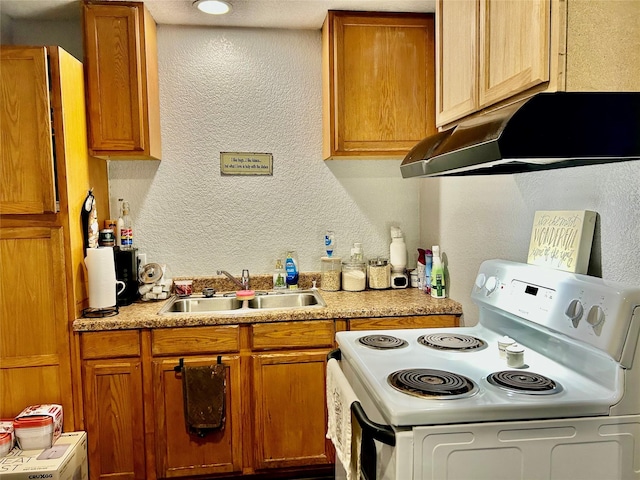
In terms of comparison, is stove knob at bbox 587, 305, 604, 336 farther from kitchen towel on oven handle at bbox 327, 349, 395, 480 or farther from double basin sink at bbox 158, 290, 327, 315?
double basin sink at bbox 158, 290, 327, 315

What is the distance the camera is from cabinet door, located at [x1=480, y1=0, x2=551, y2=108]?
1.14 metres

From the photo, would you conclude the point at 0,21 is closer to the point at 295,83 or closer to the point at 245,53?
the point at 245,53

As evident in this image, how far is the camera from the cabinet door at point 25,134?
7.09 ft

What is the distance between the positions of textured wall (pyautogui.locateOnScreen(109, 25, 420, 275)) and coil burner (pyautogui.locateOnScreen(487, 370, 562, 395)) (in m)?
1.74

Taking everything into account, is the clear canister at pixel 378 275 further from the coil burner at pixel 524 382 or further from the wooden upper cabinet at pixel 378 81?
the coil burner at pixel 524 382

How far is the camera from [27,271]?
88.3 inches

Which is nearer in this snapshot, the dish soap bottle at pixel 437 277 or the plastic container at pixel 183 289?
the dish soap bottle at pixel 437 277

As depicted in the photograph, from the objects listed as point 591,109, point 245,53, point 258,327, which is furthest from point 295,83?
point 591,109

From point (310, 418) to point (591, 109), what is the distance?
1.88 metres

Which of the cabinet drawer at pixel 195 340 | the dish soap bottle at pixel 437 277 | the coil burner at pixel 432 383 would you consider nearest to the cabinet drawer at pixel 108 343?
the cabinet drawer at pixel 195 340

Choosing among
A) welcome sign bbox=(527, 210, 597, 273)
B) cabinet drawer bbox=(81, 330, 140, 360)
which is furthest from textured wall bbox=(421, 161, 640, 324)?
cabinet drawer bbox=(81, 330, 140, 360)

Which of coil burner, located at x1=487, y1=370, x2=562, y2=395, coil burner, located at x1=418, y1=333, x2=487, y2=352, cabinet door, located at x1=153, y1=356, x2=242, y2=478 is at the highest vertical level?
coil burner, located at x1=487, y1=370, x2=562, y2=395

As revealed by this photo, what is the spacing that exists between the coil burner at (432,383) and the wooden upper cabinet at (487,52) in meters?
0.76

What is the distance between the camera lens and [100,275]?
2336 millimetres
